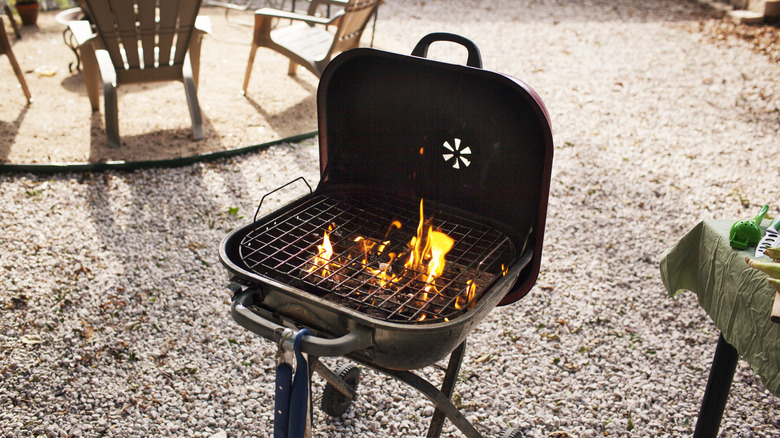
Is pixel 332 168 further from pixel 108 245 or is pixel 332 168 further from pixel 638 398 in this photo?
pixel 108 245

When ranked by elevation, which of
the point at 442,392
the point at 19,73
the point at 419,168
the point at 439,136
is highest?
the point at 439,136

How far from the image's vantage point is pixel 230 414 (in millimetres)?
2420

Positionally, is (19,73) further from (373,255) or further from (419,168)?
(373,255)

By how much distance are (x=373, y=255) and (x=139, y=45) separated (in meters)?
3.64

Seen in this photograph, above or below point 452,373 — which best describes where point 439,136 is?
above

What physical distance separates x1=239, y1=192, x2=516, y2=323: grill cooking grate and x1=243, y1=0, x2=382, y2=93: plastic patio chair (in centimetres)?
300

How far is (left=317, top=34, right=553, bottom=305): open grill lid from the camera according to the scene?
6.11 ft

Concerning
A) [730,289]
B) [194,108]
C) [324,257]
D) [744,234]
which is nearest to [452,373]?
[324,257]

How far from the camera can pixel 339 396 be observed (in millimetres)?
2400

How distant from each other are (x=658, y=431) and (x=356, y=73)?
5.93 feet

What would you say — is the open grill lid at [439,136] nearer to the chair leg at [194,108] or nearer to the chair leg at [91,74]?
the chair leg at [194,108]

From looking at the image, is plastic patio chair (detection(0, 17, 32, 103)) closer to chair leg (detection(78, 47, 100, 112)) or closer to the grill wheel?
chair leg (detection(78, 47, 100, 112))

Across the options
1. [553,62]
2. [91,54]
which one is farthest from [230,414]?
[553,62]

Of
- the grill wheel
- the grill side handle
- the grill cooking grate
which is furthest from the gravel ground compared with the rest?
the grill side handle
